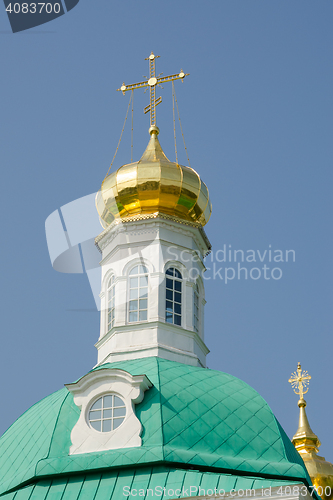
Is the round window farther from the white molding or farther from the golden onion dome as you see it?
the golden onion dome

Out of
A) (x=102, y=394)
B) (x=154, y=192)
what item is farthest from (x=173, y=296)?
(x=102, y=394)

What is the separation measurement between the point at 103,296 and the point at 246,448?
6.63 m

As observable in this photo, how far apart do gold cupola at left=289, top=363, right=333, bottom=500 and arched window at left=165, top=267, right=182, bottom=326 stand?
4716 mm

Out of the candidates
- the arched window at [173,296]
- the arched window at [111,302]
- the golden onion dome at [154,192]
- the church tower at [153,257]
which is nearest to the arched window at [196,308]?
the church tower at [153,257]

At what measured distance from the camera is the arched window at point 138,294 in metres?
21.5

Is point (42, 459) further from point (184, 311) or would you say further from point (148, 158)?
point (148, 158)

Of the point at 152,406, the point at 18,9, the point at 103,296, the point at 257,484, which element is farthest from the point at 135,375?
the point at 18,9

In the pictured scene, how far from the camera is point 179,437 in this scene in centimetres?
1712

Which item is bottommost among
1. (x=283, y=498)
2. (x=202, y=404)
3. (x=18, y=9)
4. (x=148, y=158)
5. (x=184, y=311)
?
(x=283, y=498)

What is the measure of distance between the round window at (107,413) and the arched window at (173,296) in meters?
3.75

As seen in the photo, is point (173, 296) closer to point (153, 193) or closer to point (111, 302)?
point (111, 302)

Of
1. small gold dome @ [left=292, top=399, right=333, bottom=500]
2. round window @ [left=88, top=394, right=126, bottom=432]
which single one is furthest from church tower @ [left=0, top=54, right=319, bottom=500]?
small gold dome @ [left=292, top=399, right=333, bottom=500]

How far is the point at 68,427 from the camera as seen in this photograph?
17.9 metres

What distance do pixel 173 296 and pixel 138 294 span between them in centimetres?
85
